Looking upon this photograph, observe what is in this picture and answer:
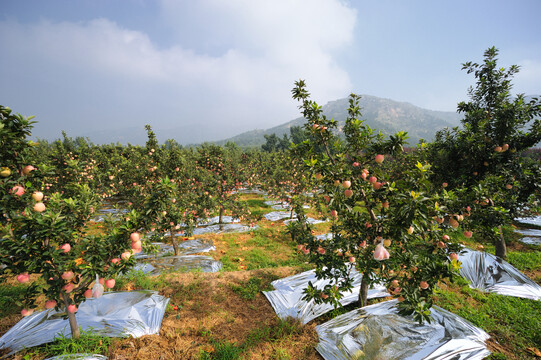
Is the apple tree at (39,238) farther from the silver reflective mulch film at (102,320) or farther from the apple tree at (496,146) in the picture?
the apple tree at (496,146)

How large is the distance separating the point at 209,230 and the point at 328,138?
31.5ft

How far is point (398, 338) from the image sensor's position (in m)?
3.79

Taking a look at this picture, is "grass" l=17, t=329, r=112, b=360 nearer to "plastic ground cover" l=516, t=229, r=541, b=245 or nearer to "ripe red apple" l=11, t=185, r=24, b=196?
"ripe red apple" l=11, t=185, r=24, b=196

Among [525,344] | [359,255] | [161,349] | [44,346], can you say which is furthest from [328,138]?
[44,346]

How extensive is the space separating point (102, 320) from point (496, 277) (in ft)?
35.4

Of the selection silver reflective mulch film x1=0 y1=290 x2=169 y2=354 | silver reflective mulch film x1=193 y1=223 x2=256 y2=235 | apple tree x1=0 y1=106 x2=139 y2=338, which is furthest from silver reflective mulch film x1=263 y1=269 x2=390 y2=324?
silver reflective mulch film x1=193 y1=223 x2=256 y2=235

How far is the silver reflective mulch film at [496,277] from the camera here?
592cm

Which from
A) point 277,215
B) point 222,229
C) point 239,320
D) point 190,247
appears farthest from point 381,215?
point 277,215

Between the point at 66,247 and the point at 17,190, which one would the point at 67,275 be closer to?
the point at 66,247

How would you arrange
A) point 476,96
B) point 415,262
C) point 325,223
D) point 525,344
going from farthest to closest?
1. point 325,223
2. point 476,96
3. point 525,344
4. point 415,262

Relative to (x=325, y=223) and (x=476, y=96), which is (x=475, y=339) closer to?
(x=476, y=96)

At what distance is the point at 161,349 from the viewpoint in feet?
13.0

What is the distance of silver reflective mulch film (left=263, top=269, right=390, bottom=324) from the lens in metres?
4.98

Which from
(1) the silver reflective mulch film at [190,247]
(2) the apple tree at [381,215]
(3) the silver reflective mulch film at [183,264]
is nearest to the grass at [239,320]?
(3) the silver reflective mulch film at [183,264]
